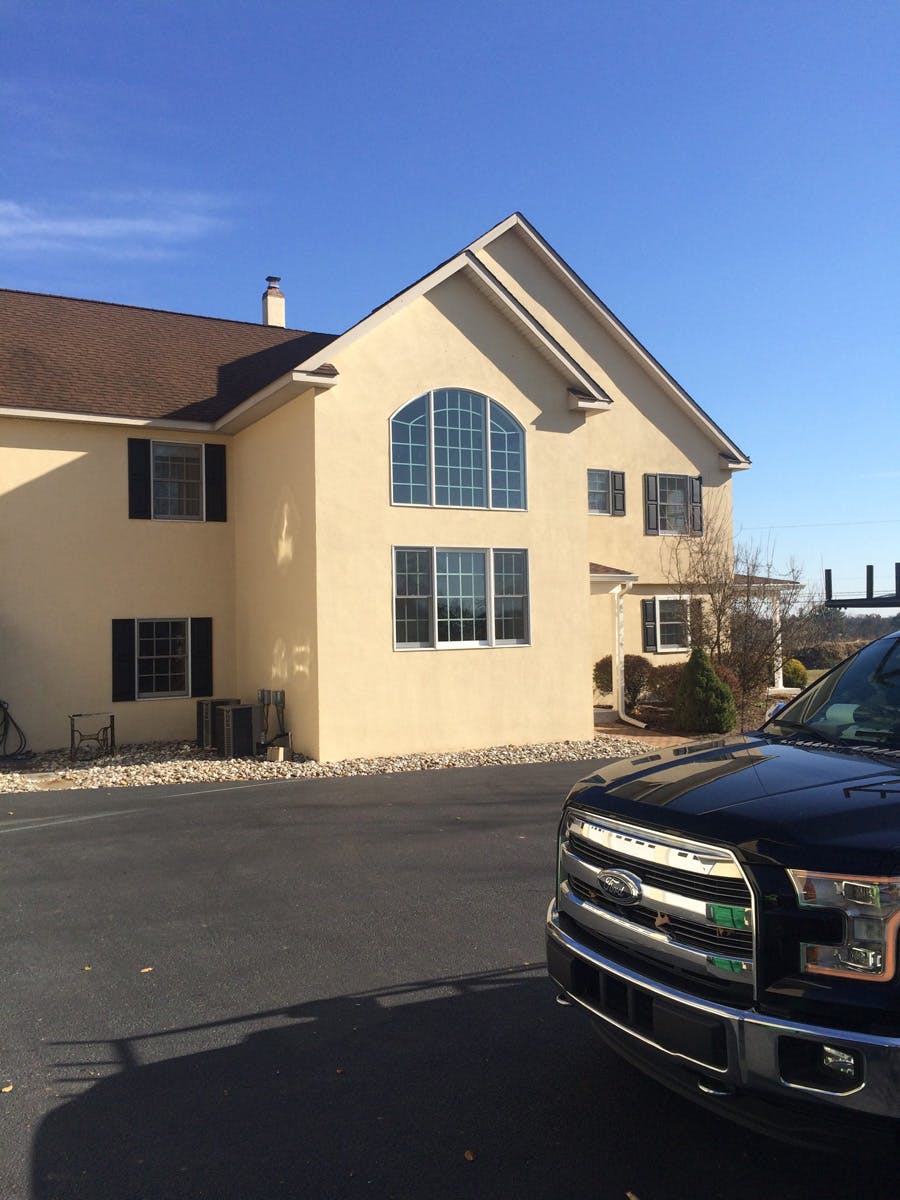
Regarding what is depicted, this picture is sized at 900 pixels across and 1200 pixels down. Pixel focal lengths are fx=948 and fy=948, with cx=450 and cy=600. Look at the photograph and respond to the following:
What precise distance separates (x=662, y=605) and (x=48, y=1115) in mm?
20305

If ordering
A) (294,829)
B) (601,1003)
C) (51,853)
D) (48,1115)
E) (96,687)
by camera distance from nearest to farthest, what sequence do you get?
(601,1003), (48,1115), (51,853), (294,829), (96,687)

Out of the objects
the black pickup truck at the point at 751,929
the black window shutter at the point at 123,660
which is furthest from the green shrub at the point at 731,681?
the black pickup truck at the point at 751,929

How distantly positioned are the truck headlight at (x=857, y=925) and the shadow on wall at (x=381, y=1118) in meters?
1.10

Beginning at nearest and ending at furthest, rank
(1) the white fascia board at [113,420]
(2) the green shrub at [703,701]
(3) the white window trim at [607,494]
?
1. (1) the white fascia board at [113,420]
2. (2) the green shrub at [703,701]
3. (3) the white window trim at [607,494]

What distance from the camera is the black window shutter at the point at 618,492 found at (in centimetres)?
2273

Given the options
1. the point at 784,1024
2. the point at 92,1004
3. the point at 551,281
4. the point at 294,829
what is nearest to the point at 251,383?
the point at 551,281

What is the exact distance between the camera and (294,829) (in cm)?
973

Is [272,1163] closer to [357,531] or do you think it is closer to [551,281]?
[357,531]

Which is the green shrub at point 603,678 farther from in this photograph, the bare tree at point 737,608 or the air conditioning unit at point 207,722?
the air conditioning unit at point 207,722

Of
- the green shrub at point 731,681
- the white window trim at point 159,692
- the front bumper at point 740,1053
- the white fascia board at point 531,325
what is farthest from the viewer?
the green shrub at point 731,681

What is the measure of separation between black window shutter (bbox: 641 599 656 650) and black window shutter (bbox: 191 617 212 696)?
10.6 metres

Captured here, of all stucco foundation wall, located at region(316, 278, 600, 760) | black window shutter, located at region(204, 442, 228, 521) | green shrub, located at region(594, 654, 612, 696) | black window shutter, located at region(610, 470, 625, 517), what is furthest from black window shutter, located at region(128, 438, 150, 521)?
black window shutter, located at region(610, 470, 625, 517)

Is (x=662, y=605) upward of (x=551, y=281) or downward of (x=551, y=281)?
downward

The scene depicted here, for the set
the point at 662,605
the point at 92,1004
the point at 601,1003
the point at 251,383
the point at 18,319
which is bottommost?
the point at 92,1004
